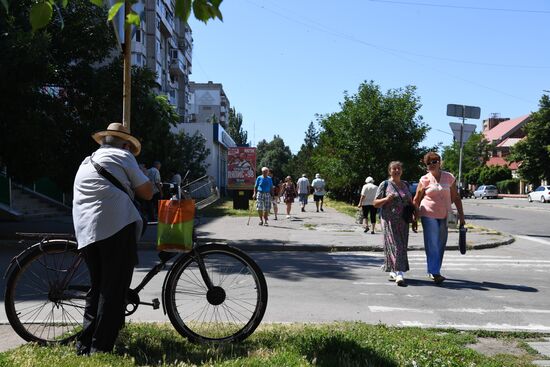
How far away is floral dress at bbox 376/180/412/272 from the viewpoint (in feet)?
25.8

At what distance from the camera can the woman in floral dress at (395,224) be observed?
7.88 meters

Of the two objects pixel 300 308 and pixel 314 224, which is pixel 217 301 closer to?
pixel 300 308

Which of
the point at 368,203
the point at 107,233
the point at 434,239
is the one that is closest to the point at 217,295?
the point at 107,233

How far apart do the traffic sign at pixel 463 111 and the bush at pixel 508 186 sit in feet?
224

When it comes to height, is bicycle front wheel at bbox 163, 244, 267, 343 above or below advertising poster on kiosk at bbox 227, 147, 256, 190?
below

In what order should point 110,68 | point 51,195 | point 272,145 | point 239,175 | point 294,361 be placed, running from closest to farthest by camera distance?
point 294,361, point 110,68, point 51,195, point 239,175, point 272,145

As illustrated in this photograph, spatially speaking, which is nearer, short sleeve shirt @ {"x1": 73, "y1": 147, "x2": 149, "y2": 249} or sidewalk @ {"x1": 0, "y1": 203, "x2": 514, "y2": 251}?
short sleeve shirt @ {"x1": 73, "y1": 147, "x2": 149, "y2": 249}

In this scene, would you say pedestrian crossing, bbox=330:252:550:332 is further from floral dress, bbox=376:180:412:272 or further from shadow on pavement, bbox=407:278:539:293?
floral dress, bbox=376:180:412:272

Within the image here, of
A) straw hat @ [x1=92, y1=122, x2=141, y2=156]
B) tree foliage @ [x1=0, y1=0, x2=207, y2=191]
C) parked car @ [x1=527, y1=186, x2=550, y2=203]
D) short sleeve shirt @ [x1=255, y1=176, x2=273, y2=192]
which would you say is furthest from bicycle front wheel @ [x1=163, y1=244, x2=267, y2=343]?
parked car @ [x1=527, y1=186, x2=550, y2=203]

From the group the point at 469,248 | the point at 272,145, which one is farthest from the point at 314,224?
the point at 272,145

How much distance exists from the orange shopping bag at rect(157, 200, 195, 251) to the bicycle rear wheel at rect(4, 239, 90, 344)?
27.2 inches

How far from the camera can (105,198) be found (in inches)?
162

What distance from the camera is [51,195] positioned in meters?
22.6

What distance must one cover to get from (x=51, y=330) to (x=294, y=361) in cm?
216
